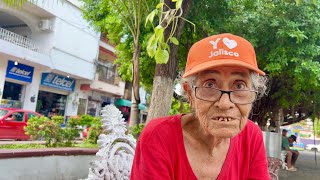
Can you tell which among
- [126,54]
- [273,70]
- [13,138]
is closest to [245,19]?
[273,70]

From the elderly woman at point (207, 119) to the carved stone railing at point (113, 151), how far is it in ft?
3.06

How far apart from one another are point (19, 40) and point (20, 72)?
148 cm

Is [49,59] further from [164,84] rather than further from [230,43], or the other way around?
[230,43]

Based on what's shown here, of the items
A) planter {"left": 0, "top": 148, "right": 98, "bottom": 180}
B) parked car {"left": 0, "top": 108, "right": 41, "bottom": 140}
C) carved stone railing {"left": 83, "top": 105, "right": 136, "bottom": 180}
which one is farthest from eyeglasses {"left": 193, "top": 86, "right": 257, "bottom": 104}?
parked car {"left": 0, "top": 108, "right": 41, "bottom": 140}

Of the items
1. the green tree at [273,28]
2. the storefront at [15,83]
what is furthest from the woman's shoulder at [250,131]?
the storefront at [15,83]

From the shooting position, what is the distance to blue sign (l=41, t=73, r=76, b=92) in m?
16.7

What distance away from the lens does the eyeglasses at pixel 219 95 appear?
1.30 m

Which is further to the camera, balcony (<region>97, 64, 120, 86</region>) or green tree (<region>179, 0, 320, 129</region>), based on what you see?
balcony (<region>97, 64, 120, 86</region>)

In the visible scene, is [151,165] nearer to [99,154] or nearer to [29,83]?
[99,154]

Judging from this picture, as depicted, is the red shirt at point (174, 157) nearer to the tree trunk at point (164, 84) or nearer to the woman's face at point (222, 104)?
the woman's face at point (222, 104)

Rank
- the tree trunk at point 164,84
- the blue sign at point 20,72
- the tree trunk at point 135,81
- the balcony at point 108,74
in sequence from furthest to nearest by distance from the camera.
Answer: the balcony at point 108,74, the blue sign at point 20,72, the tree trunk at point 135,81, the tree trunk at point 164,84

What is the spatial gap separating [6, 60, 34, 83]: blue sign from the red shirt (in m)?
14.4

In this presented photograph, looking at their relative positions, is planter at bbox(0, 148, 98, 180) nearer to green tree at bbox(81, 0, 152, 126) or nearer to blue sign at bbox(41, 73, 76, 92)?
green tree at bbox(81, 0, 152, 126)

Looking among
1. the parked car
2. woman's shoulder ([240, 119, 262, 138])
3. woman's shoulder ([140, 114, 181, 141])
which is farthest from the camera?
the parked car
